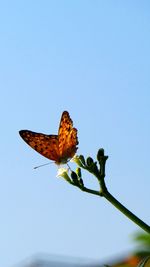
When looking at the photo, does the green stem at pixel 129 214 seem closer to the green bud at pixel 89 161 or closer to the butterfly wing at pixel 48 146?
the green bud at pixel 89 161

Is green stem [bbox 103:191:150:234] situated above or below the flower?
below

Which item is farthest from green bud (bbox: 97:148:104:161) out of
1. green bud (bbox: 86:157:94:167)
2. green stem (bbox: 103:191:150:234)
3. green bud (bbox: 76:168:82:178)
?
green stem (bbox: 103:191:150:234)

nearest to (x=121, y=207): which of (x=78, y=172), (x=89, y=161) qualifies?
(x=89, y=161)

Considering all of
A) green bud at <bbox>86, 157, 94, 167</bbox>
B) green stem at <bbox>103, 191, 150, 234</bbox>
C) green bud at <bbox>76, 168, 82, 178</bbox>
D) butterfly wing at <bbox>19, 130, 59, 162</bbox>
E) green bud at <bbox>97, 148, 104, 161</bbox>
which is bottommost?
green stem at <bbox>103, 191, 150, 234</bbox>

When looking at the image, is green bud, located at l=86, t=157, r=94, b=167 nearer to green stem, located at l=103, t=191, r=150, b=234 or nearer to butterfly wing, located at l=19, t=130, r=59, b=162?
butterfly wing, located at l=19, t=130, r=59, b=162

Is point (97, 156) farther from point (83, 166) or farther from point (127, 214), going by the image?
point (127, 214)

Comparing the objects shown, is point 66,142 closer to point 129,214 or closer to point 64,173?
point 64,173

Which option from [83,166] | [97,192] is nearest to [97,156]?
[83,166]

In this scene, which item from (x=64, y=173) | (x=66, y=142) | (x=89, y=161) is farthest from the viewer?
(x=64, y=173)
